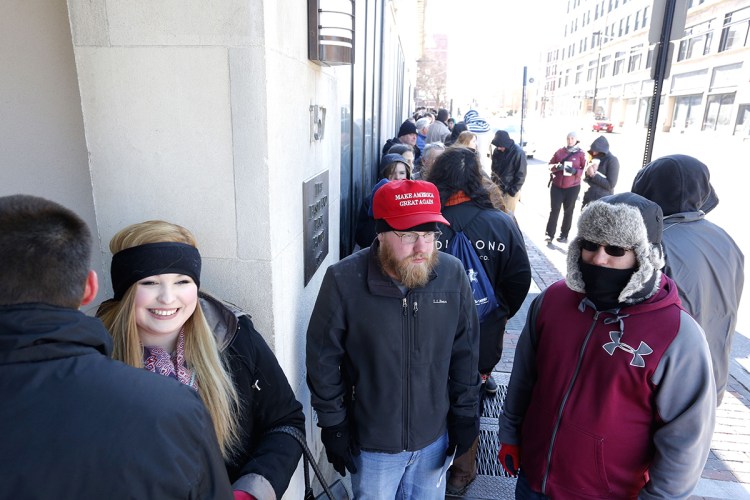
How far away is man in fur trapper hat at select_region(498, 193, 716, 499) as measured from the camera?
5.75 feet

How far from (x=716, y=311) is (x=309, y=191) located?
2233mm

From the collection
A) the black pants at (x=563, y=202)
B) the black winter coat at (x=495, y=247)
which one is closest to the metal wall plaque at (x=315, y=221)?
the black winter coat at (x=495, y=247)

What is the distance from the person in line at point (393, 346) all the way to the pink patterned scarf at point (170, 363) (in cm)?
65

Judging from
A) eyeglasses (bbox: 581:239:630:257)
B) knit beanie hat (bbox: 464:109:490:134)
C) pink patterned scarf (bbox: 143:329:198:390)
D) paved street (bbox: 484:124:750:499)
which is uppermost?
knit beanie hat (bbox: 464:109:490:134)

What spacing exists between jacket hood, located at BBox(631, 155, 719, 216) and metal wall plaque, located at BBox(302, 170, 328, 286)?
1930 mm

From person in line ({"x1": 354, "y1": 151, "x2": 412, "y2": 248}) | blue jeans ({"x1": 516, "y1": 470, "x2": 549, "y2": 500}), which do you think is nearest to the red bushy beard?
blue jeans ({"x1": 516, "y1": 470, "x2": 549, "y2": 500})

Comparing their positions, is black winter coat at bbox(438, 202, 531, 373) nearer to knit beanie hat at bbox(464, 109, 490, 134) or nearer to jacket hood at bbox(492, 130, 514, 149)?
jacket hood at bbox(492, 130, 514, 149)

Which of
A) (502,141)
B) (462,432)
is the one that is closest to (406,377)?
(462,432)

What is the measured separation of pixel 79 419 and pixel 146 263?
0.78 meters

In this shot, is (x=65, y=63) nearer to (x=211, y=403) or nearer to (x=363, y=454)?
(x=211, y=403)

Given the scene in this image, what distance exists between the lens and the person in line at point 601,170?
7781 mm

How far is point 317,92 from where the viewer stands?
2844 millimetres

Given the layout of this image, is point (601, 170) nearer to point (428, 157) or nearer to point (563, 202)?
point (563, 202)

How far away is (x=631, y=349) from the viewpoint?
5.92ft
